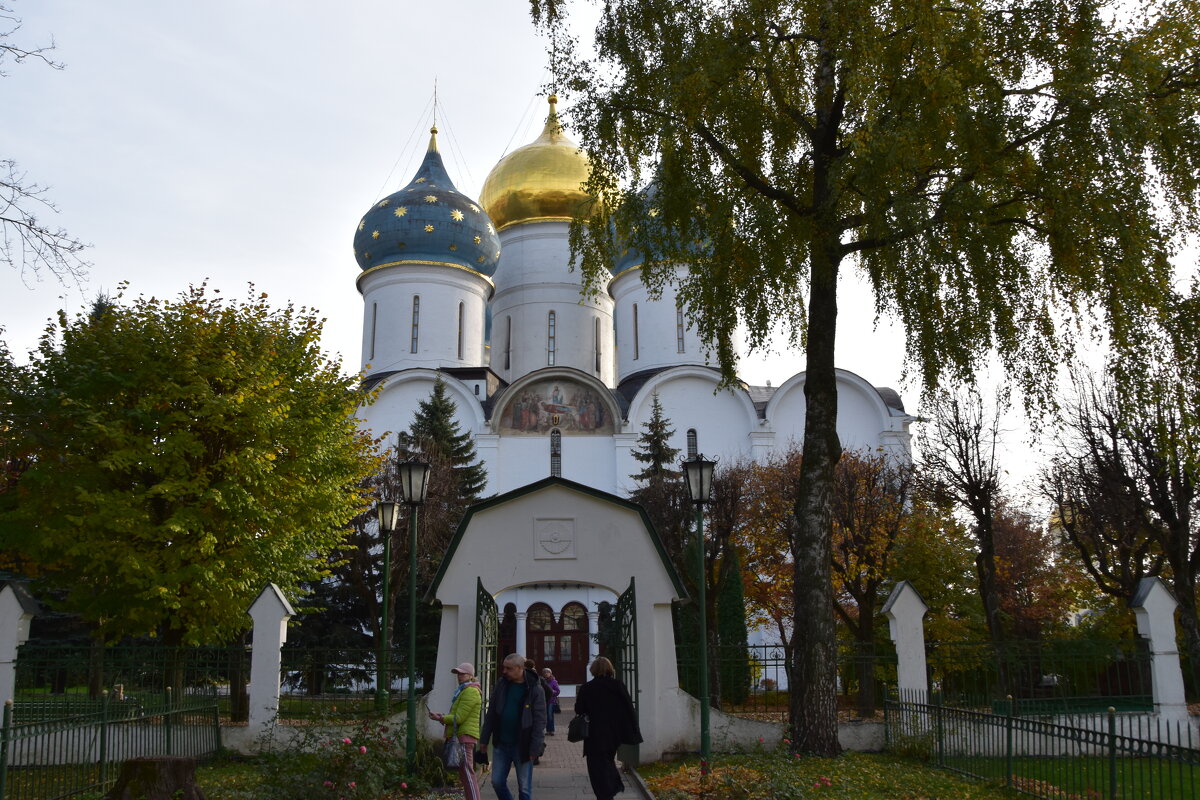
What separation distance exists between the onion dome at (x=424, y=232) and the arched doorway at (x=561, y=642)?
1346 cm

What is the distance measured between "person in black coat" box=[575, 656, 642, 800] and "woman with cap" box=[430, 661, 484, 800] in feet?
3.04

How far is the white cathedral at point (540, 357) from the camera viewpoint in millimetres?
29656

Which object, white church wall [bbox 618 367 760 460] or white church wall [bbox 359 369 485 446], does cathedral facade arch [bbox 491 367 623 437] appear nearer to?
white church wall [bbox 618 367 760 460]

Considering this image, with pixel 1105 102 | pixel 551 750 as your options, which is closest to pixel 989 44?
pixel 1105 102

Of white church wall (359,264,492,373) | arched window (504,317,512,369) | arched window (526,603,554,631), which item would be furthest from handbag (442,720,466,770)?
arched window (504,317,512,369)

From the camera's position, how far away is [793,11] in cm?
1075

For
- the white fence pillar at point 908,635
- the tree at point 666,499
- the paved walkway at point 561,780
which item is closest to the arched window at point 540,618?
the tree at point 666,499

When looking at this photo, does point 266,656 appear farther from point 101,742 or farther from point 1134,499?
point 1134,499

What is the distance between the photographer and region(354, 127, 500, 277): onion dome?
34.3 meters

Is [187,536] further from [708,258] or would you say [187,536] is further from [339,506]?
[708,258]

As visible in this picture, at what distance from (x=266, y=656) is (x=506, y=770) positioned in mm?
6035

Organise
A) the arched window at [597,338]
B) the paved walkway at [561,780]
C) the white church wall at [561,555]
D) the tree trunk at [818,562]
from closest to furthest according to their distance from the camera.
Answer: the paved walkway at [561,780] → the tree trunk at [818,562] → the white church wall at [561,555] → the arched window at [597,338]

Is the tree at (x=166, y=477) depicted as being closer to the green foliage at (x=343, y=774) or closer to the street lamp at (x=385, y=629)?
the street lamp at (x=385, y=629)

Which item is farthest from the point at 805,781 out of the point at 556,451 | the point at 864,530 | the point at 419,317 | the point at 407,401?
the point at 419,317
